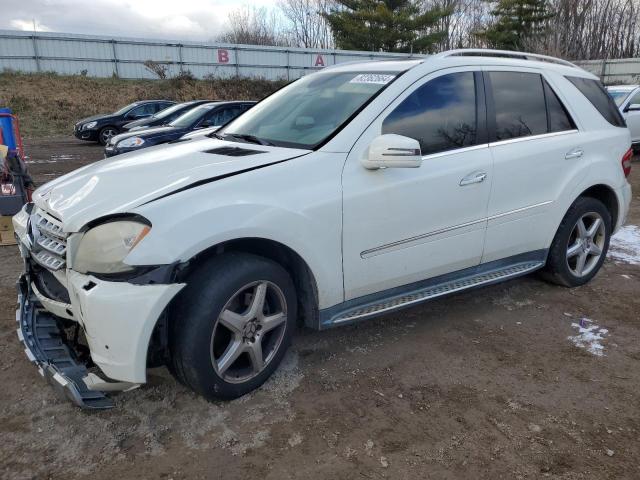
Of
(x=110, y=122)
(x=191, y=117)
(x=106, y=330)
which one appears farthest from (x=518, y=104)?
(x=110, y=122)

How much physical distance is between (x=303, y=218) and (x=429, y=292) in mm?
1124

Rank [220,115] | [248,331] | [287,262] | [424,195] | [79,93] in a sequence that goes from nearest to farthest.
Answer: [248,331] → [287,262] → [424,195] → [220,115] → [79,93]

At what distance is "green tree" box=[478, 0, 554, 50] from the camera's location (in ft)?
134

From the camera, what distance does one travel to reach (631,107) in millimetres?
11883

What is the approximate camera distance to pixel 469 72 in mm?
3682

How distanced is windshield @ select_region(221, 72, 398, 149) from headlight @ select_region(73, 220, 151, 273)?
3.80 feet

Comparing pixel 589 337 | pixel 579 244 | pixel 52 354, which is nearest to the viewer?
pixel 52 354

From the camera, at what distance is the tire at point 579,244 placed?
4.29 meters

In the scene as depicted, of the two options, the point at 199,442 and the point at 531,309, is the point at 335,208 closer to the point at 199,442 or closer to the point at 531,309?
the point at 199,442

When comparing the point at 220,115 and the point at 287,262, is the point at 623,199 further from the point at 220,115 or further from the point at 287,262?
the point at 220,115

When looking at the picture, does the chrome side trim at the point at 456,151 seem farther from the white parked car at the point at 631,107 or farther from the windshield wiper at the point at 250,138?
the white parked car at the point at 631,107

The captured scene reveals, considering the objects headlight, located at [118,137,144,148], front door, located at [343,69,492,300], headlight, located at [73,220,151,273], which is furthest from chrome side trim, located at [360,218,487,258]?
headlight, located at [118,137,144,148]

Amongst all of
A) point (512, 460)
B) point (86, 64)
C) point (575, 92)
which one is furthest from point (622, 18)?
point (512, 460)

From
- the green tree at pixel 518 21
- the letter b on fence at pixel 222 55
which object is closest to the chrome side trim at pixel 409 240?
the letter b on fence at pixel 222 55
